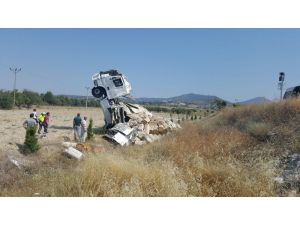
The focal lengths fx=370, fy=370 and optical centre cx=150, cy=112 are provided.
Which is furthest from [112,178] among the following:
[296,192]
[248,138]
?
[248,138]

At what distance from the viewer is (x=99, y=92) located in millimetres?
21219

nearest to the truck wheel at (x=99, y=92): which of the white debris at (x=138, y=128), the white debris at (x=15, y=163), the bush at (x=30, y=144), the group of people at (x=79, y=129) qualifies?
the white debris at (x=138, y=128)

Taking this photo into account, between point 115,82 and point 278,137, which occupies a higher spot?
point 115,82

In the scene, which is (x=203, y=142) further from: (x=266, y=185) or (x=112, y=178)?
(x=112, y=178)

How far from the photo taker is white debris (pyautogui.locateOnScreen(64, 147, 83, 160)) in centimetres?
1301

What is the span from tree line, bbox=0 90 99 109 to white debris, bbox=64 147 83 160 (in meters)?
39.4

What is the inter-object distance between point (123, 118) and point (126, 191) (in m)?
15.3

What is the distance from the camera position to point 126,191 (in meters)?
6.21

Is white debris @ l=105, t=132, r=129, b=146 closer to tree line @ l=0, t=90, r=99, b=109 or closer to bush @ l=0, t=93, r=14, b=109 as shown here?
tree line @ l=0, t=90, r=99, b=109

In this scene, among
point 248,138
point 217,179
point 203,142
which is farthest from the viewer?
point 248,138

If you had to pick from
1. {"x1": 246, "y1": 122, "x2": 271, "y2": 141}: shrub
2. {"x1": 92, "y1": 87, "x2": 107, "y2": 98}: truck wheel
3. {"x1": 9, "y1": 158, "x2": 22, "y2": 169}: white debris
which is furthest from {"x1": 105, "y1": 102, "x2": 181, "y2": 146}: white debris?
{"x1": 9, "y1": 158, "x2": 22, "y2": 169}: white debris

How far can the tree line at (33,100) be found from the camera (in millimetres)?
53000

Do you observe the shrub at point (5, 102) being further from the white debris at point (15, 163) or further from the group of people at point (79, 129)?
the white debris at point (15, 163)

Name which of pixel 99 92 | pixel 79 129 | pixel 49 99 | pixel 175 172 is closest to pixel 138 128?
pixel 99 92
